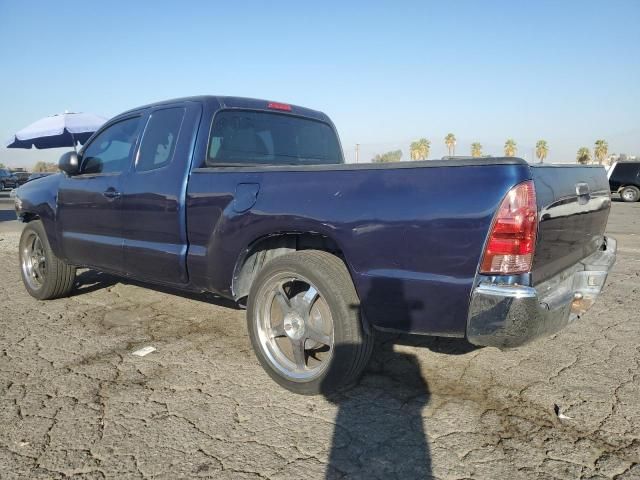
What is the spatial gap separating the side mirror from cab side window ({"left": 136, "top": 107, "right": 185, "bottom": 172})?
2.81 feet

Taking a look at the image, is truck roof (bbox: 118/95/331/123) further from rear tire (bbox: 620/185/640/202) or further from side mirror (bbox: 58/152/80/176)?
rear tire (bbox: 620/185/640/202)

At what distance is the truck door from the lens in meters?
3.48

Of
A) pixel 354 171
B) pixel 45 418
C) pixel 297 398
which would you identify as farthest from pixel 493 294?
pixel 45 418

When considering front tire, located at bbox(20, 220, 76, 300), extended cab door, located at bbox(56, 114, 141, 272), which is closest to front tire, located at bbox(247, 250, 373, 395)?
extended cab door, located at bbox(56, 114, 141, 272)

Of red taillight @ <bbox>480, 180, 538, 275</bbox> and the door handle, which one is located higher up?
the door handle

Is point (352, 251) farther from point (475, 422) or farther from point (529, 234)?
point (475, 422)

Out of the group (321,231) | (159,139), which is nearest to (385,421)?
(321,231)

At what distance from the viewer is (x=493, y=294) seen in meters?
2.24

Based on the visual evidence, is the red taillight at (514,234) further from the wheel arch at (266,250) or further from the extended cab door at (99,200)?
the extended cab door at (99,200)

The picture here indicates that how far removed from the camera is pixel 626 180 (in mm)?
21344

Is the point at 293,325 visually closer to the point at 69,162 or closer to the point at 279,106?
the point at 279,106

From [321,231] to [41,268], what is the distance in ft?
12.7

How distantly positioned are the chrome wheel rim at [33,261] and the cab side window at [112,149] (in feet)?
4.29

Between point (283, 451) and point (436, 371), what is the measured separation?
4.35 feet
